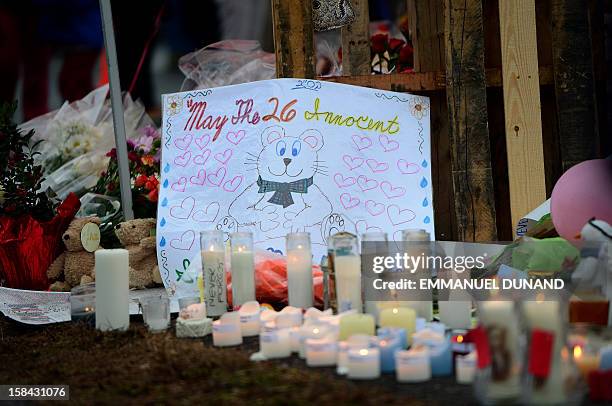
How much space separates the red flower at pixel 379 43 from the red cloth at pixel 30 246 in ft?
7.16

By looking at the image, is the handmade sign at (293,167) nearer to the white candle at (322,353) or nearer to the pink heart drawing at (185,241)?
the pink heart drawing at (185,241)

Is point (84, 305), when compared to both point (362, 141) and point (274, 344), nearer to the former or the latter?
point (274, 344)

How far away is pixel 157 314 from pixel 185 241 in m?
1.26

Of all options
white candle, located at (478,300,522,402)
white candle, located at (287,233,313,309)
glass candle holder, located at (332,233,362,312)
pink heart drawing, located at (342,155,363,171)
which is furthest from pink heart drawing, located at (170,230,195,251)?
white candle, located at (478,300,522,402)

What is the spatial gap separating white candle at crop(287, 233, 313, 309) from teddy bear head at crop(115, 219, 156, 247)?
1626mm

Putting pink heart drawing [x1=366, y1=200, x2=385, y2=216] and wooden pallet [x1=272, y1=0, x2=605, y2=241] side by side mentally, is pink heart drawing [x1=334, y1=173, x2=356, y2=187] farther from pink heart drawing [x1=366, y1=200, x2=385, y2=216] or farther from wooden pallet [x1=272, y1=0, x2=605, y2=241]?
wooden pallet [x1=272, y1=0, x2=605, y2=241]

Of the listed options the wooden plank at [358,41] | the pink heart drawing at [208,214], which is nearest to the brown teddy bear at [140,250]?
the pink heart drawing at [208,214]

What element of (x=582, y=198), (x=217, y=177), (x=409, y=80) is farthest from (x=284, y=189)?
(x=582, y=198)

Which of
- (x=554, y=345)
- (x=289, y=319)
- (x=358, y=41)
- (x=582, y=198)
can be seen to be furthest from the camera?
(x=358, y=41)

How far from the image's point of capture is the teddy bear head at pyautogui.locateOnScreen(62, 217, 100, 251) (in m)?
4.71

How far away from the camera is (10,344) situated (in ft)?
11.2

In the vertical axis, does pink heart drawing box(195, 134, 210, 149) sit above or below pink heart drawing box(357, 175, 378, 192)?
above

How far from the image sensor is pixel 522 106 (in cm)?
463

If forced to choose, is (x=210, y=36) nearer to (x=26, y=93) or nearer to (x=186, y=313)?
(x=26, y=93)
